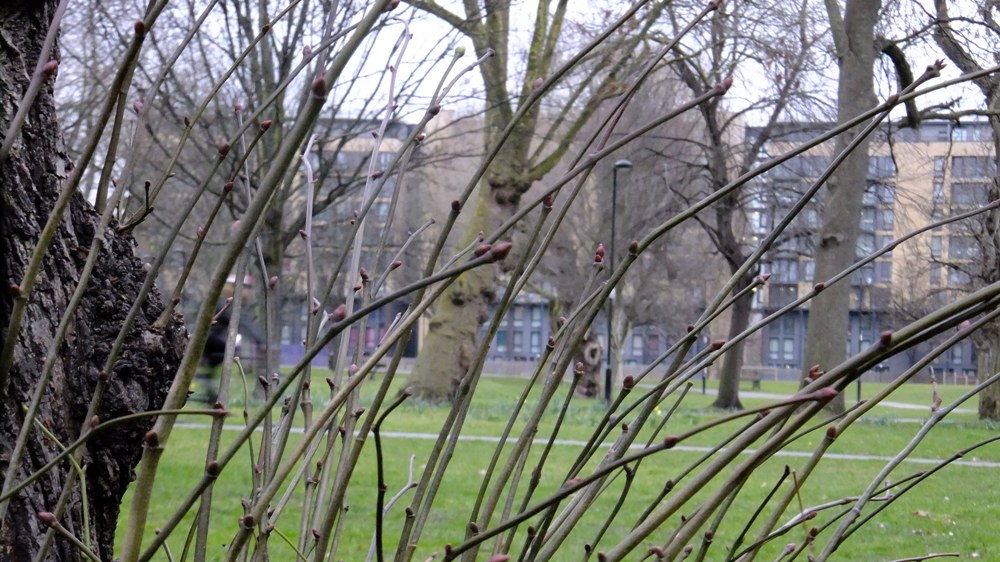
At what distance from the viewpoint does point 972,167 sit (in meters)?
6.41

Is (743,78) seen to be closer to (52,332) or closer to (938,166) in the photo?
(938,166)

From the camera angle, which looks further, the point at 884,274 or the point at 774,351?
the point at 774,351

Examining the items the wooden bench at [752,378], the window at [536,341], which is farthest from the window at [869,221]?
the window at [536,341]

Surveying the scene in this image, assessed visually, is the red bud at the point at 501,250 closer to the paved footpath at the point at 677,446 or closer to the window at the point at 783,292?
the paved footpath at the point at 677,446

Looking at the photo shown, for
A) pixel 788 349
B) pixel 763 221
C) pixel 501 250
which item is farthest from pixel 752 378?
pixel 501 250

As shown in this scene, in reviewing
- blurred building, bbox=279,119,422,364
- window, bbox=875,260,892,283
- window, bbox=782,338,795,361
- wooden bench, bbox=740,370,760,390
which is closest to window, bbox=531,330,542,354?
blurred building, bbox=279,119,422,364

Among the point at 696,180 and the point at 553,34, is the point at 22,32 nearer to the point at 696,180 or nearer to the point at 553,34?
the point at 553,34

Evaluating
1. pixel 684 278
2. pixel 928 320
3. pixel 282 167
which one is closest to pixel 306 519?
pixel 282 167

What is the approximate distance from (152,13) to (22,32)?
2.58ft

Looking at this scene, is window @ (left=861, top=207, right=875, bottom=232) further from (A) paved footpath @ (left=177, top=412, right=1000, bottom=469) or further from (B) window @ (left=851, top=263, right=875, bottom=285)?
(A) paved footpath @ (left=177, top=412, right=1000, bottom=469)

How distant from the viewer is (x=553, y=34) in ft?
61.3

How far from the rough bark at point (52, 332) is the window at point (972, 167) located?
417cm

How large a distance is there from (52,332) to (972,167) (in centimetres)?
602

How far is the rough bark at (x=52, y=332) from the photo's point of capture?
5.07ft
